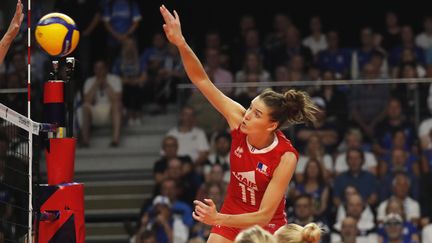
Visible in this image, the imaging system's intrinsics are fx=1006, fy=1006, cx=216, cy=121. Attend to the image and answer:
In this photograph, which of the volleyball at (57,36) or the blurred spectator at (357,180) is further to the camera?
the blurred spectator at (357,180)

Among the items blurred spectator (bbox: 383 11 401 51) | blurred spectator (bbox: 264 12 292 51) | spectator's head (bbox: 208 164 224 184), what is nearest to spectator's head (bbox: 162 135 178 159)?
spectator's head (bbox: 208 164 224 184)

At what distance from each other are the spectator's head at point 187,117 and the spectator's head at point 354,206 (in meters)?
2.45

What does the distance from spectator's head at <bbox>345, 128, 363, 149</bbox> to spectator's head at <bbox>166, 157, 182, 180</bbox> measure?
2.20 m

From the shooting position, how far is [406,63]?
551 inches

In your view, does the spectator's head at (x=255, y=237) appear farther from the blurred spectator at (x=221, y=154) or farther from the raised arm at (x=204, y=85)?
the blurred spectator at (x=221, y=154)

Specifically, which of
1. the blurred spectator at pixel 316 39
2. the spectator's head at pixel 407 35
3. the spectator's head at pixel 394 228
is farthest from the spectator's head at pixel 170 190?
the spectator's head at pixel 407 35

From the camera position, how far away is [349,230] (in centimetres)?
1215

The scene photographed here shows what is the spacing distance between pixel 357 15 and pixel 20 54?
5.70m

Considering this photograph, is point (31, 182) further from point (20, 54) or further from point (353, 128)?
point (20, 54)

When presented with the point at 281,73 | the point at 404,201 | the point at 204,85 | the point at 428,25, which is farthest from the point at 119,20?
the point at 204,85

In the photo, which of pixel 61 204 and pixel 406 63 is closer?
pixel 61 204

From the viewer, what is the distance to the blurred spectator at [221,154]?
1300cm

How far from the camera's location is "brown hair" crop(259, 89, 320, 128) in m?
6.91

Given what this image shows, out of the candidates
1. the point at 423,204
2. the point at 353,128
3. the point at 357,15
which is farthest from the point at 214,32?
the point at 423,204
